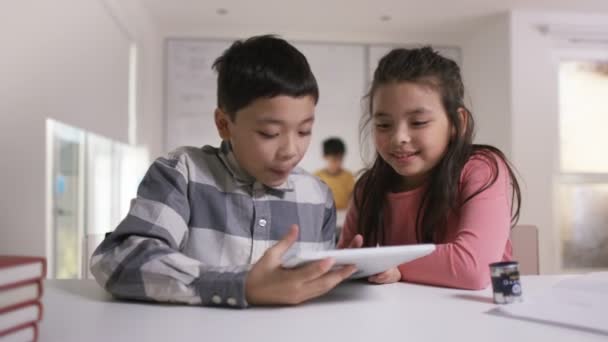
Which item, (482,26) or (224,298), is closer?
(224,298)

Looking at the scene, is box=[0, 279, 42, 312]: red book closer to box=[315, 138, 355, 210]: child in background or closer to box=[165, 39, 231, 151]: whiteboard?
box=[315, 138, 355, 210]: child in background

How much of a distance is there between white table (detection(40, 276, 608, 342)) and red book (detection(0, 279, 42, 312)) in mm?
78

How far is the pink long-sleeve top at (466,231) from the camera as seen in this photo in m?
0.88

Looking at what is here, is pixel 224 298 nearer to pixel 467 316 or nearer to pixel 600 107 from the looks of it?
pixel 467 316

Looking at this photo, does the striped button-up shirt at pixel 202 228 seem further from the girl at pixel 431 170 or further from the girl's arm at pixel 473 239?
the girl's arm at pixel 473 239

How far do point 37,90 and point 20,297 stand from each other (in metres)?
1.52

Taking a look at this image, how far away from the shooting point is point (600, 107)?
13.5 ft

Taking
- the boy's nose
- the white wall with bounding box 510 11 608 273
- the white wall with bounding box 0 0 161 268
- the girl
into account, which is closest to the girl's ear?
the girl

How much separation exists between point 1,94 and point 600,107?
4.25 metres

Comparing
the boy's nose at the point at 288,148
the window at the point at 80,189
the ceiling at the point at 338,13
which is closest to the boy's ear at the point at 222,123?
the boy's nose at the point at 288,148

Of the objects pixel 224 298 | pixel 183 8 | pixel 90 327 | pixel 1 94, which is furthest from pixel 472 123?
pixel 183 8

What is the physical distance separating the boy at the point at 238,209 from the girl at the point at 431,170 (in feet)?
0.59

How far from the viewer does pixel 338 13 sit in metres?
3.98

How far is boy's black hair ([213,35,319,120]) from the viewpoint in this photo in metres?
0.90
